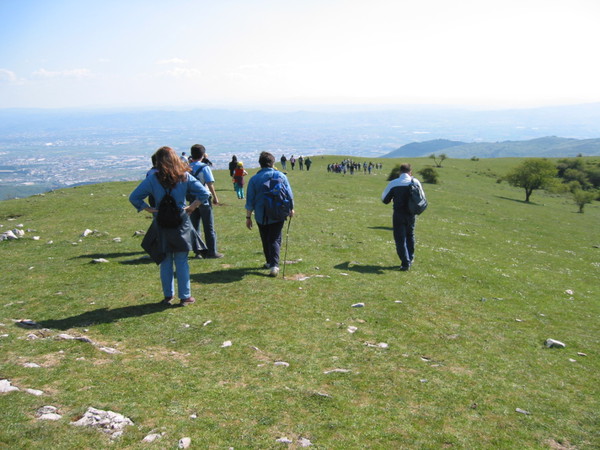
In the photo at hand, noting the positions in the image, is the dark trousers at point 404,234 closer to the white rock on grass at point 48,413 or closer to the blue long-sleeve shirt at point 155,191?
the blue long-sleeve shirt at point 155,191

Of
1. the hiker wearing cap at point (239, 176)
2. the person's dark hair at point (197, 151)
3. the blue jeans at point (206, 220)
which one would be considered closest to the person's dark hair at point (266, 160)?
the person's dark hair at point (197, 151)

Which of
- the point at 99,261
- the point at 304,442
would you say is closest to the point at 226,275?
the point at 99,261

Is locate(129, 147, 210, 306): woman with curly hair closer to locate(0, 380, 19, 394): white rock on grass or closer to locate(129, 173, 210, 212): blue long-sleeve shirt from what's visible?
locate(129, 173, 210, 212): blue long-sleeve shirt

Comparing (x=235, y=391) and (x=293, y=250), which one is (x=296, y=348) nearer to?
(x=235, y=391)

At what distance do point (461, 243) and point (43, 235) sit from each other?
22754mm

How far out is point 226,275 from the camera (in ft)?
40.5

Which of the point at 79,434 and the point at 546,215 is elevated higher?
the point at 79,434

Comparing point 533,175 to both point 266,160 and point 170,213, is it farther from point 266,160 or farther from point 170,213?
point 170,213

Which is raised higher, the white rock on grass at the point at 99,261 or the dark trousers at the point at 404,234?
the dark trousers at the point at 404,234

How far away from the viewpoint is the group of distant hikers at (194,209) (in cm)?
867

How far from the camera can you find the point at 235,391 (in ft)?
19.9

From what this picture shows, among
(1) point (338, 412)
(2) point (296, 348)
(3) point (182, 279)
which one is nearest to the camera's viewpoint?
(1) point (338, 412)

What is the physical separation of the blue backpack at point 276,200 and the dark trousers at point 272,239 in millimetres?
298

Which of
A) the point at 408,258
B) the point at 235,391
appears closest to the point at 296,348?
the point at 235,391
